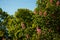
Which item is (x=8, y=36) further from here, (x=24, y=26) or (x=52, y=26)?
(x=52, y=26)

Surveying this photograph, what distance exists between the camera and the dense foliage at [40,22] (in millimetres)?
27594

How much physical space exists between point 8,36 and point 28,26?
19.4ft

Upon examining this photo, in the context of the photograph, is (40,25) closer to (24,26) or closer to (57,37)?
(57,37)

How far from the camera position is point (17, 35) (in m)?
34.6

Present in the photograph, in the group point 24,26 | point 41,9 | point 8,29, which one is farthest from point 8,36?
point 41,9

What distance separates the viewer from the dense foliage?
27.6m

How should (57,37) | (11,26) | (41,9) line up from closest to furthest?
(57,37) → (41,9) → (11,26)

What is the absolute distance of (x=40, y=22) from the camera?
27.9m

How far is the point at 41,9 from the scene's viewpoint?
28891 millimetres

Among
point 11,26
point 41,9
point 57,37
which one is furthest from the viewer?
point 11,26

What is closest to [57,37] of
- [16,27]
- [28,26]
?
[28,26]

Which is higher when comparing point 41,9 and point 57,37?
point 41,9

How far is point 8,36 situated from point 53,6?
12.1m

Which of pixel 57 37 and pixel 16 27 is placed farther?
pixel 16 27
